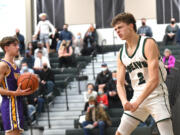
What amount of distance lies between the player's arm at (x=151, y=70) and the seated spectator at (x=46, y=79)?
8869 millimetres

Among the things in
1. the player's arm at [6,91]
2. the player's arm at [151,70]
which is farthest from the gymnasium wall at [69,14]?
the player's arm at [151,70]

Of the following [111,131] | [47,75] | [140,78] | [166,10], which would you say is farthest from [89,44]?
[140,78]

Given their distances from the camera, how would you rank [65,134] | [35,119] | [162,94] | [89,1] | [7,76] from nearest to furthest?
1. [162,94]
2. [7,76]
3. [65,134]
4. [35,119]
5. [89,1]

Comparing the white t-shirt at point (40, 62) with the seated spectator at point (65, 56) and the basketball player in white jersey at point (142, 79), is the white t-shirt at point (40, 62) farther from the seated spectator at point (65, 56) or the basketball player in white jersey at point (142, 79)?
the basketball player in white jersey at point (142, 79)

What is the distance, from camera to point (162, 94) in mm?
4645

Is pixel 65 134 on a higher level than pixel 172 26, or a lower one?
lower

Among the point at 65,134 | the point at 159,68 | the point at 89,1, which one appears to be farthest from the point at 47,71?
the point at 159,68

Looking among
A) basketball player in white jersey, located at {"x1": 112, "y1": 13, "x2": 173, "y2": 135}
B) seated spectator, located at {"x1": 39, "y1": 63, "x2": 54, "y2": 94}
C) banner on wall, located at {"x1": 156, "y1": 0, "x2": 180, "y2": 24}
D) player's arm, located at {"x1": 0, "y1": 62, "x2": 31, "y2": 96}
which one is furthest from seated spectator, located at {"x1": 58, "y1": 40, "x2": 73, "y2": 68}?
basketball player in white jersey, located at {"x1": 112, "y1": 13, "x2": 173, "y2": 135}

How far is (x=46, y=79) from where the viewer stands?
13.6 meters

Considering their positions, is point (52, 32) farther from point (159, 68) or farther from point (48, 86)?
point (159, 68)

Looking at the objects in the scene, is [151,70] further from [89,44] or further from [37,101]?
[89,44]

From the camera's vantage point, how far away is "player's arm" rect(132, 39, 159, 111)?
4.43 meters

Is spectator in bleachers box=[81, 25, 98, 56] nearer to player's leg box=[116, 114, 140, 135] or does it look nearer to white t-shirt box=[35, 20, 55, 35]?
white t-shirt box=[35, 20, 55, 35]

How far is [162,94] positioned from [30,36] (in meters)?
15.8
